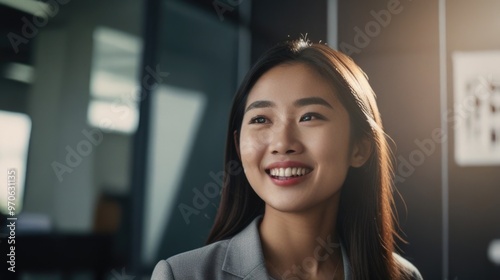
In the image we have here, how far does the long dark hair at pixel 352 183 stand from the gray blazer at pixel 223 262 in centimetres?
5

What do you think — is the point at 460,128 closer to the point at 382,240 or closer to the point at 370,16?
the point at 370,16

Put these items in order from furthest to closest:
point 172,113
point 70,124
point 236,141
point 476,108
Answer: point 172,113, point 70,124, point 476,108, point 236,141

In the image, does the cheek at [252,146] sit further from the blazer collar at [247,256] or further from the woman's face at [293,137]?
the blazer collar at [247,256]

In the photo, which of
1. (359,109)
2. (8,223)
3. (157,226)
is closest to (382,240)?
(359,109)

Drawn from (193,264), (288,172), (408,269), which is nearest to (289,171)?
(288,172)

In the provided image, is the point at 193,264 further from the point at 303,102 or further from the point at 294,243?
the point at 303,102

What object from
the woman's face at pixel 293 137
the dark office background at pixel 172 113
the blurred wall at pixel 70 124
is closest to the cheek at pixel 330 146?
the woman's face at pixel 293 137

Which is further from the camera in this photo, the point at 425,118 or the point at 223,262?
the point at 425,118

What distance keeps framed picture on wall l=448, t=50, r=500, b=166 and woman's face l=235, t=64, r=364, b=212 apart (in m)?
0.73

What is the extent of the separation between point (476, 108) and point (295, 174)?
2.78 feet

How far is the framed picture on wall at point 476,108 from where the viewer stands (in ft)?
5.38

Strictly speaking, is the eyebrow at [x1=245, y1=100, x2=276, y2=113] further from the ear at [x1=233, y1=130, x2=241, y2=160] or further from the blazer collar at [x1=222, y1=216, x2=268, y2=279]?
the blazer collar at [x1=222, y1=216, x2=268, y2=279]

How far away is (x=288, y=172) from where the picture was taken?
104cm

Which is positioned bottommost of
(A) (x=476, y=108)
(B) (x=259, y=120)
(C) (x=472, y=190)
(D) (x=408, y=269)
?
(D) (x=408, y=269)
